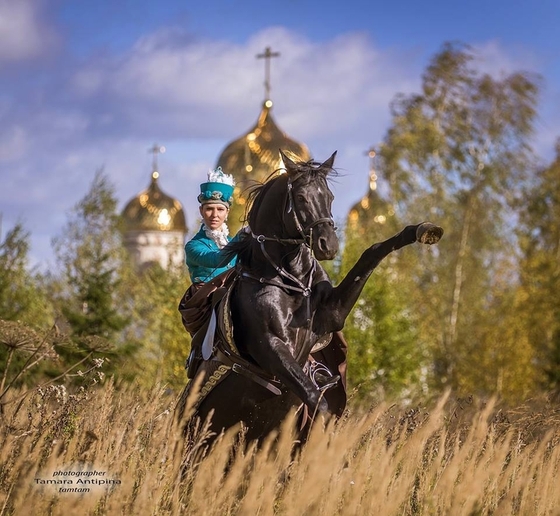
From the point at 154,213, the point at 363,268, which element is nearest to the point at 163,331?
the point at 363,268

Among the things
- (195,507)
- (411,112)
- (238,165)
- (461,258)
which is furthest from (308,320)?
(238,165)

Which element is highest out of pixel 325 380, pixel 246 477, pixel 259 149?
pixel 259 149

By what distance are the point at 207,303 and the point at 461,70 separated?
2960 centimetres

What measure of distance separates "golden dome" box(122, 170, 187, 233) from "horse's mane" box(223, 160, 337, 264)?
57216 millimetres

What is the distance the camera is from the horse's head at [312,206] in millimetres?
6578

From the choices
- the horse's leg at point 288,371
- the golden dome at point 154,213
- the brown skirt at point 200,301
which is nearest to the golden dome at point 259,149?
the golden dome at point 154,213

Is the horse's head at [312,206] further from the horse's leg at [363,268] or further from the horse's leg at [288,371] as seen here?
the horse's leg at [288,371]

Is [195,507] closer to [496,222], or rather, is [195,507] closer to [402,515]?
[402,515]

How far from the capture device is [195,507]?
4844 mm

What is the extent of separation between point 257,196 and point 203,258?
0.83 metres

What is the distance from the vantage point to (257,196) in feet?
24.1

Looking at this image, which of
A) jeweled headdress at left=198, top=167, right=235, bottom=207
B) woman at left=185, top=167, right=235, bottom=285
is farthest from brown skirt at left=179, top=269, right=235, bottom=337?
jeweled headdress at left=198, top=167, right=235, bottom=207

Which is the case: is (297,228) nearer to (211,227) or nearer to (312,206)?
(312,206)

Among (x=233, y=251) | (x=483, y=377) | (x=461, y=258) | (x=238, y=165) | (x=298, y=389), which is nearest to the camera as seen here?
(x=298, y=389)
